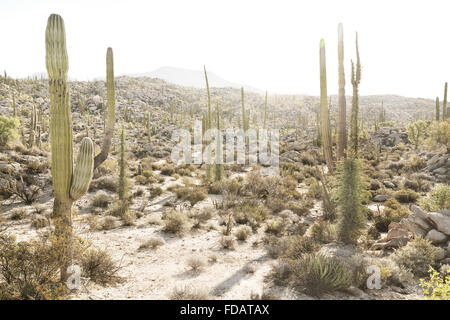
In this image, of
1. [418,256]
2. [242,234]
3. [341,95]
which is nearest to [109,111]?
[242,234]

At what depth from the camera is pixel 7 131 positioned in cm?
1545

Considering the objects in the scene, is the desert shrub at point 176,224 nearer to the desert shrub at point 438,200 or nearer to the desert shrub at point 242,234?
the desert shrub at point 242,234

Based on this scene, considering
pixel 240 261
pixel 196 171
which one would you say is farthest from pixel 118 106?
pixel 240 261

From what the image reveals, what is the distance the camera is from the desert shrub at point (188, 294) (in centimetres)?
434

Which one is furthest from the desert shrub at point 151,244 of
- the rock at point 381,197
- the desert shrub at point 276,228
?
the rock at point 381,197

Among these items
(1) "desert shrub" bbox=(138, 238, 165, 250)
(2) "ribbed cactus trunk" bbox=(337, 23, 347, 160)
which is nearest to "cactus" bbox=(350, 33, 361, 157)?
(2) "ribbed cactus trunk" bbox=(337, 23, 347, 160)

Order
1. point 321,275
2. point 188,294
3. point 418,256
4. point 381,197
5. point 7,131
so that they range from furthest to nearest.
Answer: point 7,131 < point 381,197 < point 418,256 < point 321,275 < point 188,294

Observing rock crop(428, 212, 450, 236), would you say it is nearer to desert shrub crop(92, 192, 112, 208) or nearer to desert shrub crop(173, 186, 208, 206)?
desert shrub crop(173, 186, 208, 206)

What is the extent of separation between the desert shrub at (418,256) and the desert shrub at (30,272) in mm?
6360

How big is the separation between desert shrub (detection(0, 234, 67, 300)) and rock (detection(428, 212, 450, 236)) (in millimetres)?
7802

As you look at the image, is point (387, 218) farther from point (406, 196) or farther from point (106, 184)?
point (106, 184)

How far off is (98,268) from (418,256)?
6471 mm
